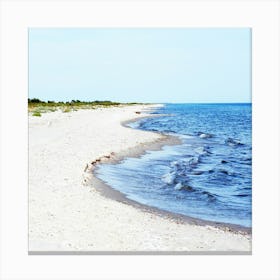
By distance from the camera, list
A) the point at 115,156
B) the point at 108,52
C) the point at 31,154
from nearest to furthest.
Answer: the point at 108,52 → the point at 31,154 → the point at 115,156

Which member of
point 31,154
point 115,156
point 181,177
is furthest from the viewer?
point 115,156

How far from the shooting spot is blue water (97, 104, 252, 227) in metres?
8.65

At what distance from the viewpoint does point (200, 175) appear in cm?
1167

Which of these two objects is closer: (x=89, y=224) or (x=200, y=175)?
(x=89, y=224)

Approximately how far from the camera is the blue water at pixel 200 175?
8.65 metres

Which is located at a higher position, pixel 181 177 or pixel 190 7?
pixel 190 7

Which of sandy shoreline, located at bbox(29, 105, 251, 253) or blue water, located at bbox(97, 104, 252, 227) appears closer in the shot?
sandy shoreline, located at bbox(29, 105, 251, 253)

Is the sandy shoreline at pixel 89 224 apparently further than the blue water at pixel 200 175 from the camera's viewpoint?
No
